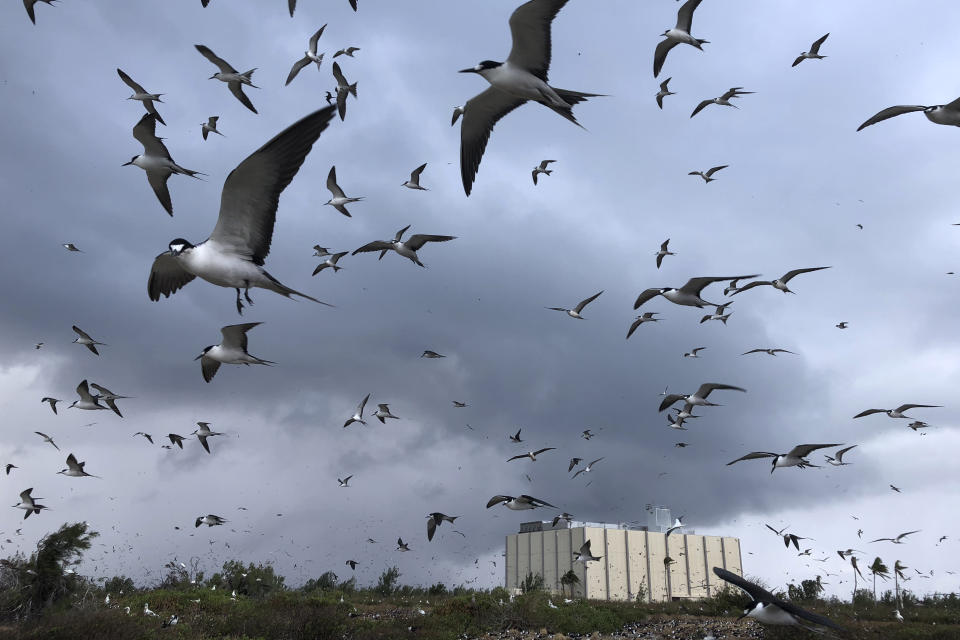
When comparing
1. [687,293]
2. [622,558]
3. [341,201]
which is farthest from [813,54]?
[622,558]

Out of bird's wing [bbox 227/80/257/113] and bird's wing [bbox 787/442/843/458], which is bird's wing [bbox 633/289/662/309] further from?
bird's wing [bbox 227/80/257/113]

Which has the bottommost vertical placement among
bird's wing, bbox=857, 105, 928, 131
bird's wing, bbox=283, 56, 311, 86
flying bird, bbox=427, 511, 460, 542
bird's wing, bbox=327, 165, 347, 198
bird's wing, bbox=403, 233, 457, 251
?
flying bird, bbox=427, 511, 460, 542

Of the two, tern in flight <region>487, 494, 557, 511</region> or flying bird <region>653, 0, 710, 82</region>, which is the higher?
flying bird <region>653, 0, 710, 82</region>

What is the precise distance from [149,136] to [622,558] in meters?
60.1

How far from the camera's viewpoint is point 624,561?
64.5 meters

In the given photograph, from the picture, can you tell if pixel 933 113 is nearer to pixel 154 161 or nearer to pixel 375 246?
pixel 375 246

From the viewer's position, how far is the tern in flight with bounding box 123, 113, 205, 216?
510 inches

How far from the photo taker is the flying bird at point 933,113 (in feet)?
31.5

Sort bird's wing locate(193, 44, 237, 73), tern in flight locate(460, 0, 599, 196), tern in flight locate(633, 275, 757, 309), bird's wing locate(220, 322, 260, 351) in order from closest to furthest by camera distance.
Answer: tern in flight locate(460, 0, 599, 196), bird's wing locate(220, 322, 260, 351), bird's wing locate(193, 44, 237, 73), tern in flight locate(633, 275, 757, 309)

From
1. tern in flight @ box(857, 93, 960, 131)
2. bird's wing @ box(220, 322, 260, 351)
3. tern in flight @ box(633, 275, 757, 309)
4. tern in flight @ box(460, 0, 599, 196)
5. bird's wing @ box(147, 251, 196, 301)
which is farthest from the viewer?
tern in flight @ box(633, 275, 757, 309)

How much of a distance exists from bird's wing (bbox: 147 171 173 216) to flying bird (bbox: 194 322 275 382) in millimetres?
3042

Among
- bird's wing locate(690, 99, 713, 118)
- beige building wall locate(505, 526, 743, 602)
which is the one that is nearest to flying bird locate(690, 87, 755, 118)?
bird's wing locate(690, 99, 713, 118)

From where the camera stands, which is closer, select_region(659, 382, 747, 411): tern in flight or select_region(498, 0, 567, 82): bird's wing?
select_region(498, 0, 567, 82): bird's wing

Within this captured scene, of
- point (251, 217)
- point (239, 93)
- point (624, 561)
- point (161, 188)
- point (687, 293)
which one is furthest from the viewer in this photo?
point (624, 561)
